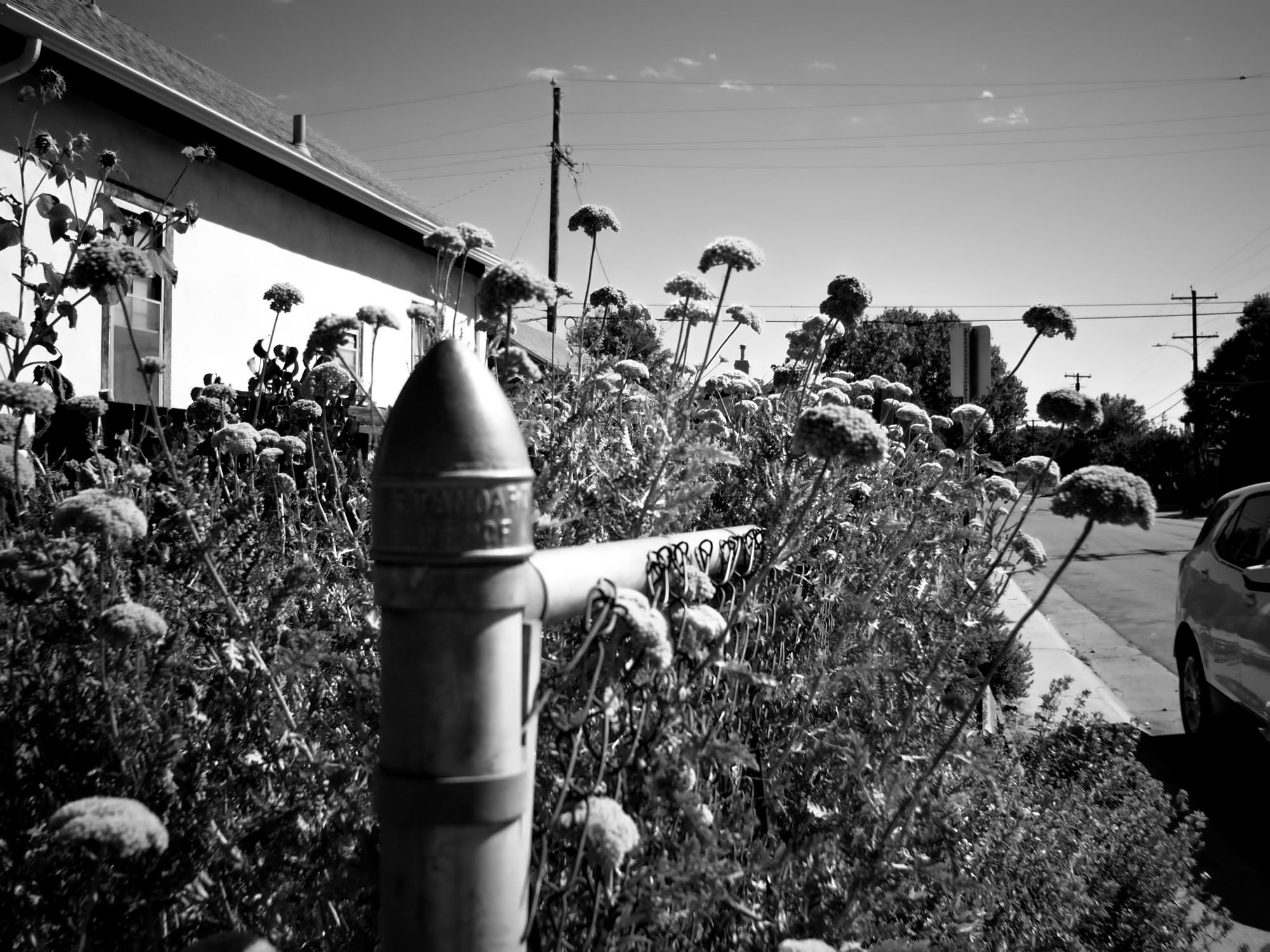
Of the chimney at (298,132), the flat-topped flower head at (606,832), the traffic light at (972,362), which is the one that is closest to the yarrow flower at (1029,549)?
the flat-topped flower head at (606,832)

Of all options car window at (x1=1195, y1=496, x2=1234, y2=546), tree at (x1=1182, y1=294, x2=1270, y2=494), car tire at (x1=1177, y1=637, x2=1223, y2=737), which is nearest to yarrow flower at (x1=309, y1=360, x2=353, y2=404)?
car tire at (x1=1177, y1=637, x2=1223, y2=737)

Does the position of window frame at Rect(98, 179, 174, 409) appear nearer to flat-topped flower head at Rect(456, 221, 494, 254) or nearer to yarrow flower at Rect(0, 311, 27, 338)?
yarrow flower at Rect(0, 311, 27, 338)

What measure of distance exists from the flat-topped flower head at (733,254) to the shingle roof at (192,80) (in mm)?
7224

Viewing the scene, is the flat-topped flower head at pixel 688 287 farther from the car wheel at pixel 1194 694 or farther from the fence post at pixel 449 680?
the car wheel at pixel 1194 694

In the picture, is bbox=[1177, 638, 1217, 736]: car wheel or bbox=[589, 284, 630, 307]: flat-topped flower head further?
bbox=[1177, 638, 1217, 736]: car wheel

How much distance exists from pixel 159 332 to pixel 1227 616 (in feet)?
32.1

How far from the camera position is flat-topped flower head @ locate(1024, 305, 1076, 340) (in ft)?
10.8

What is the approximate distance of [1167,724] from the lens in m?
7.43

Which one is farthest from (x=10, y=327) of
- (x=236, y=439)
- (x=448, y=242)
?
(x=448, y=242)

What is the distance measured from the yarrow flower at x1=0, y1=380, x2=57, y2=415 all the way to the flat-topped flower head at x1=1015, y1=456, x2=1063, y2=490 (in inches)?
116

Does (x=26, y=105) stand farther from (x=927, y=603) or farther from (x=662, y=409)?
(x=927, y=603)

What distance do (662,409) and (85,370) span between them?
24.7 ft

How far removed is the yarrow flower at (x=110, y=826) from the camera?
1.02 meters

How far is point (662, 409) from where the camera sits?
8.62 feet
